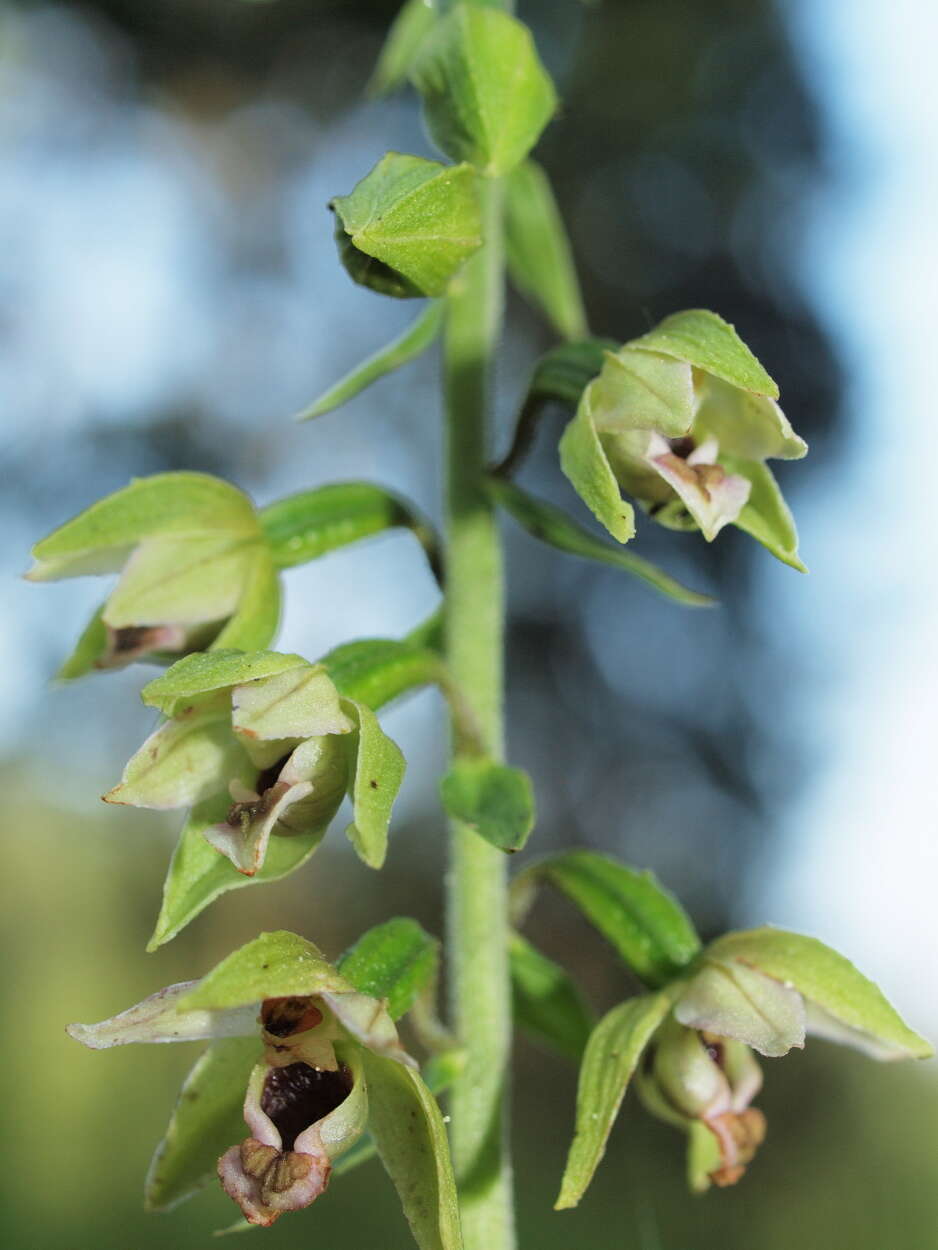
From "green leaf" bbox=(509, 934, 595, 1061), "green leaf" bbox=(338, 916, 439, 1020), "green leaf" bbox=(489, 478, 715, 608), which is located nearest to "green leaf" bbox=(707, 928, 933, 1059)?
"green leaf" bbox=(509, 934, 595, 1061)

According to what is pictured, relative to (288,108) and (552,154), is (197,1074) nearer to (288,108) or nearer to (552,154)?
(552,154)

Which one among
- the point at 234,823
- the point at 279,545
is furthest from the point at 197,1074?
the point at 279,545

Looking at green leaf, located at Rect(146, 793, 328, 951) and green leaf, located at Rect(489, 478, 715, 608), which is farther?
green leaf, located at Rect(489, 478, 715, 608)

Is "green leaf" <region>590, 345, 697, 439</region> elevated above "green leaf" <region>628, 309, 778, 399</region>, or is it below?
below

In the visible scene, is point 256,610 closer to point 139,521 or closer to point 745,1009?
point 139,521

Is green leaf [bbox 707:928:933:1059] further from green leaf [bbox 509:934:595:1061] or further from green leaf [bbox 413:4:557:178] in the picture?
green leaf [bbox 413:4:557:178]

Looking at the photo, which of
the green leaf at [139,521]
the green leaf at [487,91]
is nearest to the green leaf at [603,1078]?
the green leaf at [139,521]

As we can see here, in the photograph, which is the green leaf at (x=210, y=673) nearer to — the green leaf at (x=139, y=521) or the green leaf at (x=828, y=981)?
the green leaf at (x=139, y=521)
